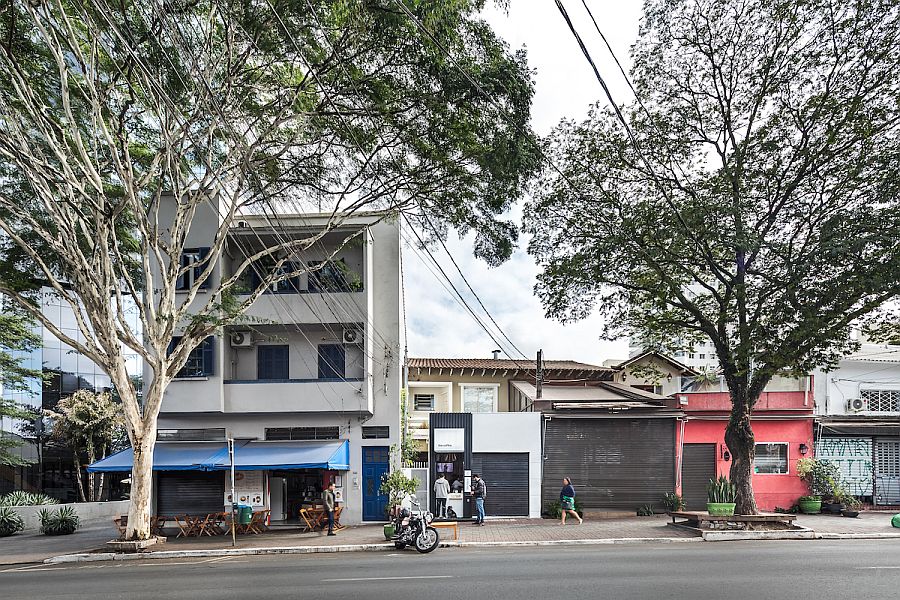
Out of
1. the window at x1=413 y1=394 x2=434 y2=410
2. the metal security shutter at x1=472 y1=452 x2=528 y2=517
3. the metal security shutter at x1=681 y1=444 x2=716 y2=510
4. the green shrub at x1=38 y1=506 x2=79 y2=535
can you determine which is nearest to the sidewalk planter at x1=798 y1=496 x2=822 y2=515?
the metal security shutter at x1=681 y1=444 x2=716 y2=510

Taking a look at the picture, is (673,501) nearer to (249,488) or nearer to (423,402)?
(249,488)

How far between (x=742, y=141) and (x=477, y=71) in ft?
28.0

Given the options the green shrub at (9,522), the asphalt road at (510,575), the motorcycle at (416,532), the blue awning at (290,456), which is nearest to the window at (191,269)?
the blue awning at (290,456)

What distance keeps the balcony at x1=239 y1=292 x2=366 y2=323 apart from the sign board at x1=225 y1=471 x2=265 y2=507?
5.30 m

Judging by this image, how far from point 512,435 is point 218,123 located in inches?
586

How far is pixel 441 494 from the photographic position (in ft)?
73.2

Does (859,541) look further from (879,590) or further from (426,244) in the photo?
(426,244)

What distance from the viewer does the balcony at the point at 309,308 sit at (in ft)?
78.5

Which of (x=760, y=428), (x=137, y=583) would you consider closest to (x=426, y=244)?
(x=137, y=583)

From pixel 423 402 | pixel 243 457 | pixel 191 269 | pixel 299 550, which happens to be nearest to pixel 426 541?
pixel 299 550

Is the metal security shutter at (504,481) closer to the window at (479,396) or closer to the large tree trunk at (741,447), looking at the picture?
the large tree trunk at (741,447)

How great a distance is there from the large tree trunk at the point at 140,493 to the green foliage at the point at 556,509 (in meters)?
13.0

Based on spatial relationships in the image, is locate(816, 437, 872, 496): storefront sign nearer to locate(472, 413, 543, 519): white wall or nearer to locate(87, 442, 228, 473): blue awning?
locate(472, 413, 543, 519): white wall

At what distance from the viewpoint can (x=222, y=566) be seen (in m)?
15.0
